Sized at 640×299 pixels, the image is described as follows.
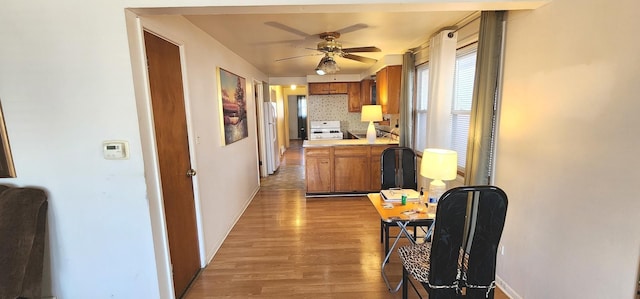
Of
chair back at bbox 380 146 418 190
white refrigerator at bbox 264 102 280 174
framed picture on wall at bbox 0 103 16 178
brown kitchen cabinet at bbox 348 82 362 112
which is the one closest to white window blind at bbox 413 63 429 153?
chair back at bbox 380 146 418 190

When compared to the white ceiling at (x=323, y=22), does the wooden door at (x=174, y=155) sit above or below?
below

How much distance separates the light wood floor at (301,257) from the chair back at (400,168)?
2.28 feet

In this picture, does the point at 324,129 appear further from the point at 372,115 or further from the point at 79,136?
the point at 79,136

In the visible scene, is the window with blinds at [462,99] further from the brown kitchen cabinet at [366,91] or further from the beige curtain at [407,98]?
the brown kitchen cabinet at [366,91]

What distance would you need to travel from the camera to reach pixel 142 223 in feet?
5.77

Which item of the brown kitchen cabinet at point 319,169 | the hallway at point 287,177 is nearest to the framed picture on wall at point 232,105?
the brown kitchen cabinet at point 319,169

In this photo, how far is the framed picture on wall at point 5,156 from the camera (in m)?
1.63

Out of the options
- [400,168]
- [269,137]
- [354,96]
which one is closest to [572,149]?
[400,168]

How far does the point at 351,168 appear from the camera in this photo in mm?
4602

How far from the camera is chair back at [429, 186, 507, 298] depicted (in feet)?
4.51

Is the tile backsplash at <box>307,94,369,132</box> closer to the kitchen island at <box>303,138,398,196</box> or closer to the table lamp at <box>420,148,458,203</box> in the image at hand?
the kitchen island at <box>303,138,398,196</box>

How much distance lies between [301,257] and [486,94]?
2.23m

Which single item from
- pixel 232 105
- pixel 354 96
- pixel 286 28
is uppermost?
pixel 286 28

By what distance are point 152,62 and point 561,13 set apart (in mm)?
2663
